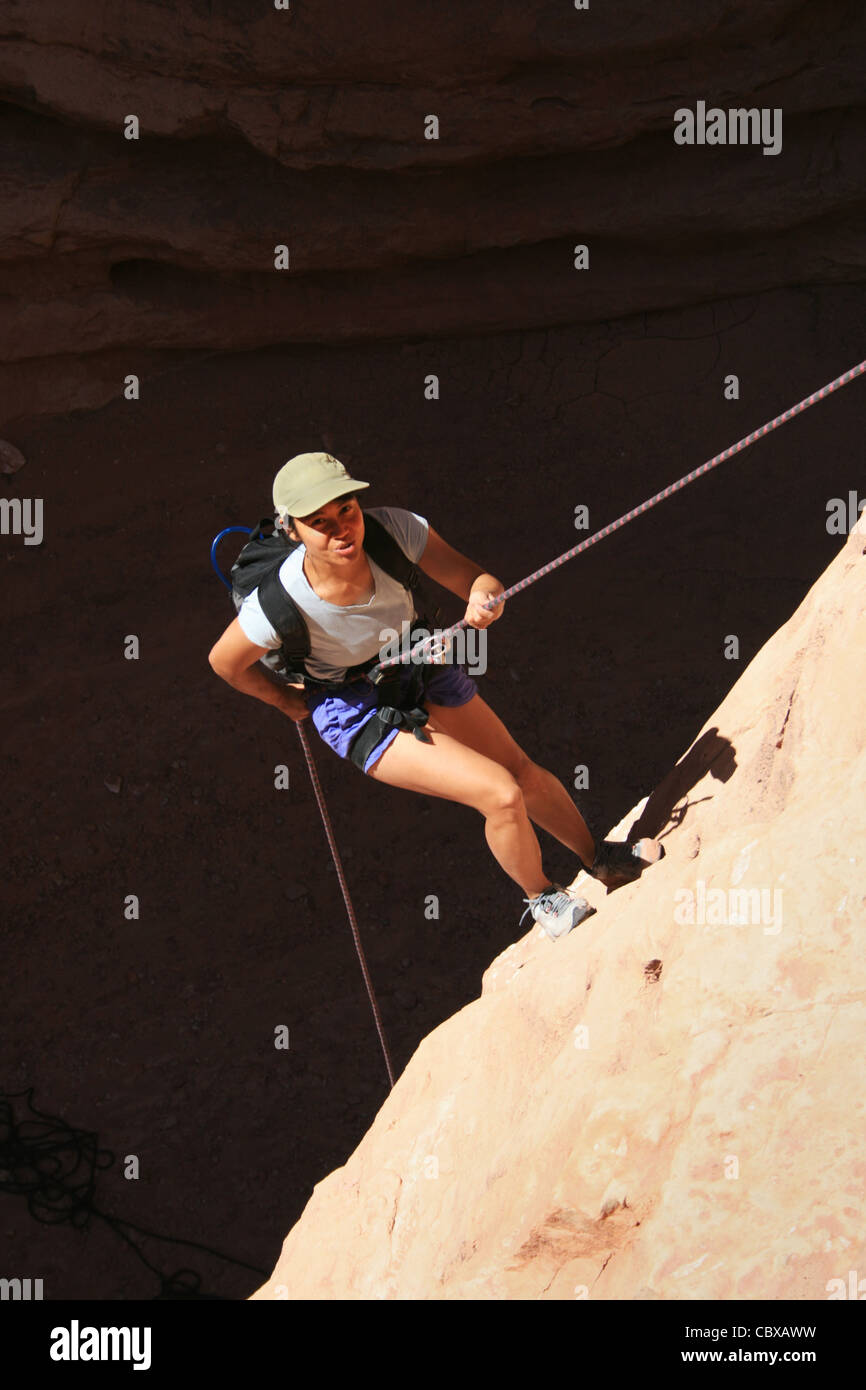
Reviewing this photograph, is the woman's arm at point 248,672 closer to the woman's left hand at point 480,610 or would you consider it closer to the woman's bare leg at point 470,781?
the woman's bare leg at point 470,781

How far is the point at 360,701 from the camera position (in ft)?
11.2

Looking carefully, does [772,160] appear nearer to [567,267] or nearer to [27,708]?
[567,267]

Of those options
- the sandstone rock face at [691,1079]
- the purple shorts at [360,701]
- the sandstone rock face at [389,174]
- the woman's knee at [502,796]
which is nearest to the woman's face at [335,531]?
the purple shorts at [360,701]

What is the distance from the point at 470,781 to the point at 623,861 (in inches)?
27.1

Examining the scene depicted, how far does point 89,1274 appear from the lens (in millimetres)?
5500

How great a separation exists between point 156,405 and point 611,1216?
5.71 meters

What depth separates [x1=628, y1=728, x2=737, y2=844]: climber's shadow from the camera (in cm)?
348

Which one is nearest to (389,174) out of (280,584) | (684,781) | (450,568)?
(450,568)

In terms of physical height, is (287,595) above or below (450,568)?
below

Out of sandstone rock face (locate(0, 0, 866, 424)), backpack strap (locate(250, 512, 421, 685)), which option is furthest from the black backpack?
sandstone rock face (locate(0, 0, 866, 424))

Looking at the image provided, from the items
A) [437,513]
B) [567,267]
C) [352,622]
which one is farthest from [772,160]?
[352,622]

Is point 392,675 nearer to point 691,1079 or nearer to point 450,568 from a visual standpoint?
point 450,568

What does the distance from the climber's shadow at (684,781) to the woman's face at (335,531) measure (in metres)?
1.28

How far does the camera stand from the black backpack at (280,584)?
316 centimetres
